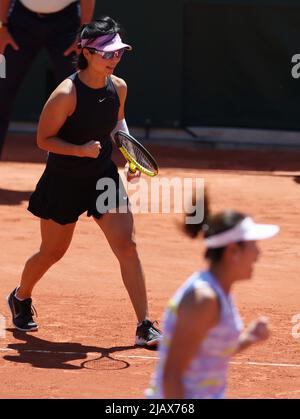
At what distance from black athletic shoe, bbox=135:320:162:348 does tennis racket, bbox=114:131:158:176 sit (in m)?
0.97

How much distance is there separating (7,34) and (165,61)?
4.31 meters

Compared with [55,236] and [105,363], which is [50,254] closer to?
[55,236]

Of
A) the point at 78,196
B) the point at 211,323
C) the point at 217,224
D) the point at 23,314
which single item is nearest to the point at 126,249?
the point at 78,196

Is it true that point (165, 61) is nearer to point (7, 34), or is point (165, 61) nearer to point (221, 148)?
→ point (221, 148)

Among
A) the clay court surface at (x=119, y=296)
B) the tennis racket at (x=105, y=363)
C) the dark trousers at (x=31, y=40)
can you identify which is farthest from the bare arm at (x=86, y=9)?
the tennis racket at (x=105, y=363)

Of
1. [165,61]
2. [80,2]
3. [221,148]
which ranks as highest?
[80,2]

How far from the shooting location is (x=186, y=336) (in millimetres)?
4098

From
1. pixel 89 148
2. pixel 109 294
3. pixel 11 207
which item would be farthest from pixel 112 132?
pixel 11 207

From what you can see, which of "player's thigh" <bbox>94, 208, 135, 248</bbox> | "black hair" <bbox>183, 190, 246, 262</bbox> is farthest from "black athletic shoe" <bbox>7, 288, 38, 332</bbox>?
"black hair" <bbox>183, 190, 246, 262</bbox>

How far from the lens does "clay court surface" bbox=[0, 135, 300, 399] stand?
683cm

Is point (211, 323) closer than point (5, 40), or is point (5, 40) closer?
point (211, 323)

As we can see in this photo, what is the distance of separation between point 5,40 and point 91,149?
5671mm

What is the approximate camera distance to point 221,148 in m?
16.2

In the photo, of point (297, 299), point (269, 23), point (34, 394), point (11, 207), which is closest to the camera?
point (34, 394)
